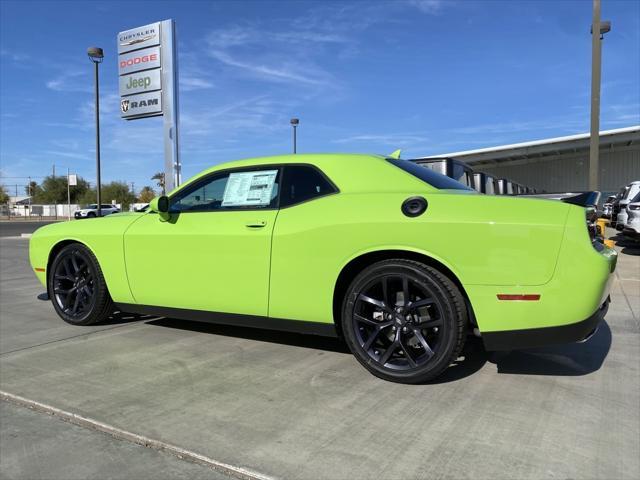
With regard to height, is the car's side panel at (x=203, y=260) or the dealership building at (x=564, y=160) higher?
the dealership building at (x=564, y=160)

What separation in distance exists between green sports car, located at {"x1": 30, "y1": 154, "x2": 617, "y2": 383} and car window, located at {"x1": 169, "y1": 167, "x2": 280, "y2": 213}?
0.01 meters

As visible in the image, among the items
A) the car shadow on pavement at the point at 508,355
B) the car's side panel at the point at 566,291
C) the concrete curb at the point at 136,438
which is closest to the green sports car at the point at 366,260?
the car's side panel at the point at 566,291

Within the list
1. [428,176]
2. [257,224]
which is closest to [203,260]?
[257,224]

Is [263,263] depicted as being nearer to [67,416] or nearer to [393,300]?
[393,300]

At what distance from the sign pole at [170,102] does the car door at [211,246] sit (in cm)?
869

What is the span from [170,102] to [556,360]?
1152cm

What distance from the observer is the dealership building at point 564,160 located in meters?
34.1

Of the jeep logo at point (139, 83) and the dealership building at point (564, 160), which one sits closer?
the jeep logo at point (139, 83)

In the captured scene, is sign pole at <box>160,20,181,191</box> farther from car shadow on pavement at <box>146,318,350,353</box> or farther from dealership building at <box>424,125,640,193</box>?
dealership building at <box>424,125,640,193</box>

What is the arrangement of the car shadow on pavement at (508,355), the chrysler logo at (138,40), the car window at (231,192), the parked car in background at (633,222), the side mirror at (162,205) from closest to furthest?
the car shadow on pavement at (508,355) < the car window at (231,192) < the side mirror at (162,205) < the parked car in background at (633,222) < the chrysler logo at (138,40)

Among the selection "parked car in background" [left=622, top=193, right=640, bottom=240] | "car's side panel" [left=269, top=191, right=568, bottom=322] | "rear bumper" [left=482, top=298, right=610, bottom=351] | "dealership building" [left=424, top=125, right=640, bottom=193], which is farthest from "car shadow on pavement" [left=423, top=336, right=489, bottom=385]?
"dealership building" [left=424, top=125, right=640, bottom=193]

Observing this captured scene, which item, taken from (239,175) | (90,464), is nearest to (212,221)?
(239,175)

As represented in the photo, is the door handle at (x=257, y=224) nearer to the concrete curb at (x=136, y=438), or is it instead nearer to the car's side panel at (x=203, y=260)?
the car's side panel at (x=203, y=260)

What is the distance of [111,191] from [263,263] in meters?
84.4
